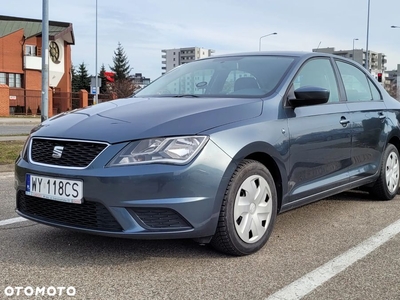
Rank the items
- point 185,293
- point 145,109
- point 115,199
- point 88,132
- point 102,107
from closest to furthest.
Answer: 1. point 185,293
2. point 115,199
3. point 88,132
4. point 145,109
5. point 102,107

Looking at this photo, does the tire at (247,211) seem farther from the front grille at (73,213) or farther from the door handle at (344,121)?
the door handle at (344,121)

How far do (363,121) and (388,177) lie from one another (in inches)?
38.7

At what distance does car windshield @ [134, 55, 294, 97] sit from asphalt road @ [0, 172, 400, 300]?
1.26 metres

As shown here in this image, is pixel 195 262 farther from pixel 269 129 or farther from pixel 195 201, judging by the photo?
pixel 269 129

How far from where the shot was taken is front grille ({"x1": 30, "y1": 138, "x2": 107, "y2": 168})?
3184 mm

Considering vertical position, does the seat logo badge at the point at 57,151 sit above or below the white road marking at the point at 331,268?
above

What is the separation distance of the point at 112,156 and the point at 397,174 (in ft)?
12.7

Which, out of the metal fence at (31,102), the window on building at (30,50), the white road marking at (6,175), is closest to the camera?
the white road marking at (6,175)

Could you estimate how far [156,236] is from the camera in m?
3.16

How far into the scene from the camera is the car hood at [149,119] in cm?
323

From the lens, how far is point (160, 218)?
10.3ft

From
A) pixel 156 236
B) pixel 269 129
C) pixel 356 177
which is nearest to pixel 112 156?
pixel 156 236

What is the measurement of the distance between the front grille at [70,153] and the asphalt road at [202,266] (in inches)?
Answer: 27.3

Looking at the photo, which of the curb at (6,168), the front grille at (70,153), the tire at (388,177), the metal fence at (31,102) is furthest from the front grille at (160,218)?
the metal fence at (31,102)
